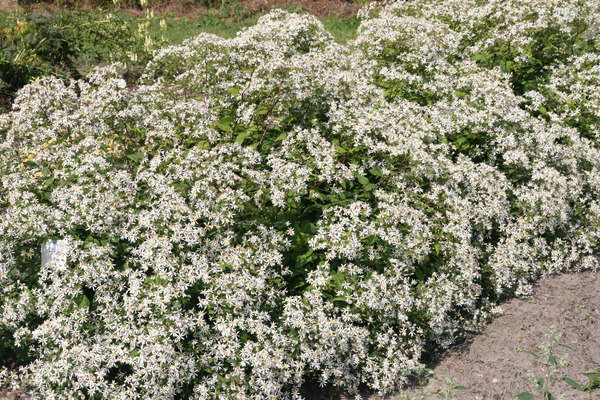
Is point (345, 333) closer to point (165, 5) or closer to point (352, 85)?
point (352, 85)

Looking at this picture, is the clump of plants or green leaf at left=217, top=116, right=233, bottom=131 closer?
green leaf at left=217, top=116, right=233, bottom=131

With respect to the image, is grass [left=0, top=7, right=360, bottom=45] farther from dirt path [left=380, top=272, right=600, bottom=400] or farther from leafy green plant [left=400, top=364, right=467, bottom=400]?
leafy green plant [left=400, top=364, right=467, bottom=400]

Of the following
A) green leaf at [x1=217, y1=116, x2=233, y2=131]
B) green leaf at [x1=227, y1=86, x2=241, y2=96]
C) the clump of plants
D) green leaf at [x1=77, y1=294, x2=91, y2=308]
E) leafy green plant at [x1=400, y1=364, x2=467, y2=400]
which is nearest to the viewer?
leafy green plant at [x1=400, y1=364, x2=467, y2=400]

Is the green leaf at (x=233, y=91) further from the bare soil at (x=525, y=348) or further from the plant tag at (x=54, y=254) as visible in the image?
the bare soil at (x=525, y=348)

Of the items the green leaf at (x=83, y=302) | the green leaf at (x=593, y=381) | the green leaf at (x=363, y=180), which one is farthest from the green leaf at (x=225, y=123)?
the green leaf at (x=593, y=381)

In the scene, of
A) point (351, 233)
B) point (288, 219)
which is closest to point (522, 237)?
point (351, 233)

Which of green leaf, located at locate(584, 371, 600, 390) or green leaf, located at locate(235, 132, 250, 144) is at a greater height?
green leaf, located at locate(235, 132, 250, 144)

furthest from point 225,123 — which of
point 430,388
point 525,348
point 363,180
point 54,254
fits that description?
point 525,348

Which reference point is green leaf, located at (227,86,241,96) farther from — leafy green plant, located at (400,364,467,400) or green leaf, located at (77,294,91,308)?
leafy green plant, located at (400,364,467,400)

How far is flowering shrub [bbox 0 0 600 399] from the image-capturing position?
389cm

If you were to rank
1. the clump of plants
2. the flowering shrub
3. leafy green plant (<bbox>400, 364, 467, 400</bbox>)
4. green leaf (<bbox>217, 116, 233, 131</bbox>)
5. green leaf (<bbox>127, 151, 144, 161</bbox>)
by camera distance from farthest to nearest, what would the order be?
the clump of plants → green leaf (<bbox>217, 116, 233, 131</bbox>) → green leaf (<bbox>127, 151, 144, 161</bbox>) → the flowering shrub → leafy green plant (<bbox>400, 364, 467, 400</bbox>)

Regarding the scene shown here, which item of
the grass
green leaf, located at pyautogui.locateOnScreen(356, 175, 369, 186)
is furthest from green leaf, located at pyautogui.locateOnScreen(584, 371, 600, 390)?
the grass

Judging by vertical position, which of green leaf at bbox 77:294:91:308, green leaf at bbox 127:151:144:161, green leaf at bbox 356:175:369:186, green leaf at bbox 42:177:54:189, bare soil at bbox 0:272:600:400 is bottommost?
bare soil at bbox 0:272:600:400

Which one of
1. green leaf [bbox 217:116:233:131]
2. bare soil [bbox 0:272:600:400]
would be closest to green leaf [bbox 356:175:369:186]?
green leaf [bbox 217:116:233:131]
